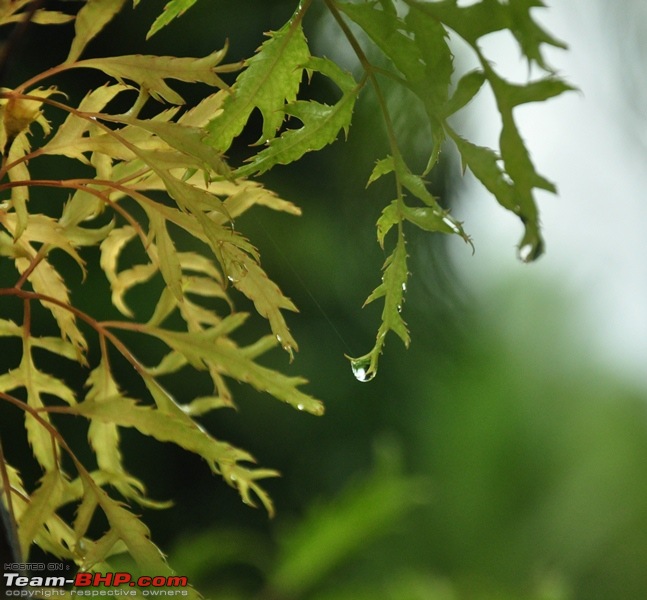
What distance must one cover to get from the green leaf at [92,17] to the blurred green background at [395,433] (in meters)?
0.33

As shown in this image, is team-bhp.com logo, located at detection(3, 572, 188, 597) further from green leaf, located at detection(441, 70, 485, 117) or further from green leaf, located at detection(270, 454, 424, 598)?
green leaf, located at detection(270, 454, 424, 598)

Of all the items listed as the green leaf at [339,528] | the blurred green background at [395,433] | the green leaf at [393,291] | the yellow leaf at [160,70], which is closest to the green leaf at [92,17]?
the yellow leaf at [160,70]

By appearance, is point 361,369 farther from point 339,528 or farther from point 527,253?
point 339,528

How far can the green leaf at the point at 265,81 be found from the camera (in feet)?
0.76

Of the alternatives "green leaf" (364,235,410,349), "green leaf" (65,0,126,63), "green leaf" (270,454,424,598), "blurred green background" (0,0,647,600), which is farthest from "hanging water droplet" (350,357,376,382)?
"green leaf" (270,454,424,598)

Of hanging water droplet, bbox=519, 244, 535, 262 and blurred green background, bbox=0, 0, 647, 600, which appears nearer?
hanging water droplet, bbox=519, 244, 535, 262

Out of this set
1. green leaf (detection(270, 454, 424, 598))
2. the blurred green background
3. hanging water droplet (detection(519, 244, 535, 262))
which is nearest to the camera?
hanging water droplet (detection(519, 244, 535, 262))

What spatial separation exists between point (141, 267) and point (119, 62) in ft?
0.34

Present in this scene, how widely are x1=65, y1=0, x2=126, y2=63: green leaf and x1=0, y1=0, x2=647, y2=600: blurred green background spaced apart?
1.09 feet

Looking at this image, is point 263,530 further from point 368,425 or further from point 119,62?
point 119,62

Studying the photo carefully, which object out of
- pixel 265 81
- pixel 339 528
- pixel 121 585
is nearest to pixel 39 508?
pixel 121 585

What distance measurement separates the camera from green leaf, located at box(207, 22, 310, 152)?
0.23 meters

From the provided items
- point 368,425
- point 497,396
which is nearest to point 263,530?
point 368,425

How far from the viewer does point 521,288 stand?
7.48 ft
